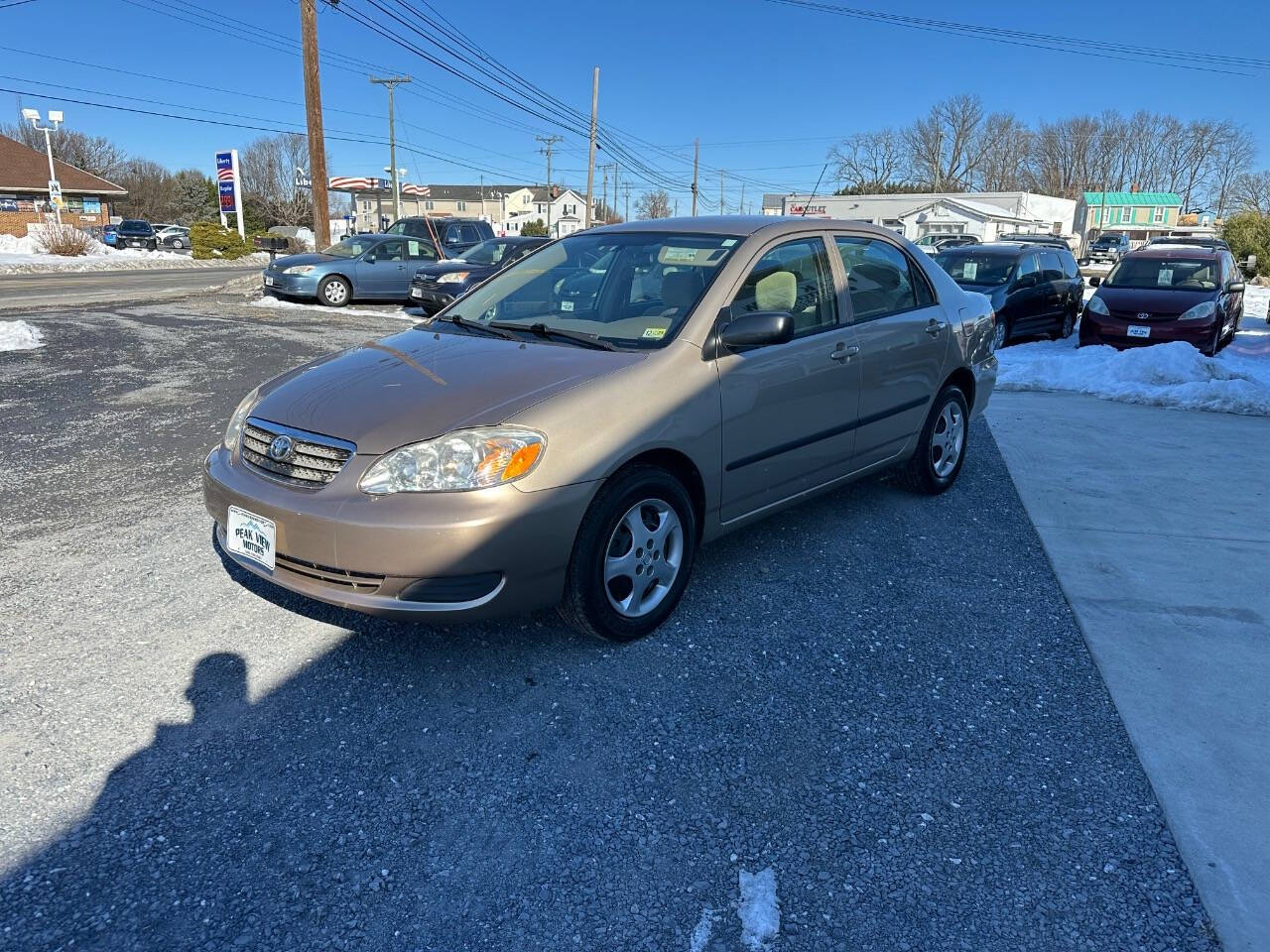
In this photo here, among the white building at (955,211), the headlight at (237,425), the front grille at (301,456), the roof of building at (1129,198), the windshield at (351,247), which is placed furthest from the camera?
the roof of building at (1129,198)

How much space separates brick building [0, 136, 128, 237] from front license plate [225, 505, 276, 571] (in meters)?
51.6

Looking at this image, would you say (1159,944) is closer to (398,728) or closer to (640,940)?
(640,940)

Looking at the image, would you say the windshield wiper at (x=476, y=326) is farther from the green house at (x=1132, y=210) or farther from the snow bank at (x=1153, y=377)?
the green house at (x=1132, y=210)

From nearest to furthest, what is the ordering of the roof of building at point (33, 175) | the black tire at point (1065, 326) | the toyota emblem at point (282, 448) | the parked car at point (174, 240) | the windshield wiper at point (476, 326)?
the toyota emblem at point (282, 448), the windshield wiper at point (476, 326), the black tire at point (1065, 326), the parked car at point (174, 240), the roof of building at point (33, 175)

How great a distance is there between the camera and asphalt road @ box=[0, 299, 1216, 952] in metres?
2.18

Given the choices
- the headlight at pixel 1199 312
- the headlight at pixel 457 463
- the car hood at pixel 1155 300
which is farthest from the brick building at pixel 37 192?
the headlight at pixel 457 463

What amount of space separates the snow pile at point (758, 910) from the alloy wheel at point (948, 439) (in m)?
3.60

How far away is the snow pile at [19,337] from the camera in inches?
384

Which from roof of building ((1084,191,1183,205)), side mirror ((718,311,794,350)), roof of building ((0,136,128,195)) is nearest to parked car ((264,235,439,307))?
side mirror ((718,311,794,350))

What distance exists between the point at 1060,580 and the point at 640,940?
10.1 feet

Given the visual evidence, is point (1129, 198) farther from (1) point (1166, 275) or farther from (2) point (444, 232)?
(2) point (444, 232)

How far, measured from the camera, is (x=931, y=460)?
17.6 feet

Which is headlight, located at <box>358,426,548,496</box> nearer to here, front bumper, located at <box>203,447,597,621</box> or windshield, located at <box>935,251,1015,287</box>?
front bumper, located at <box>203,447,597,621</box>

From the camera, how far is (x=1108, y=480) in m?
6.00
